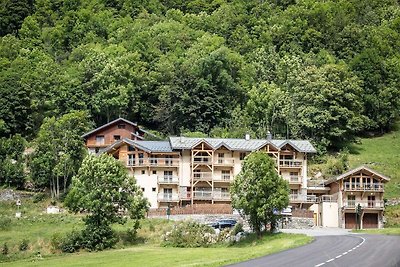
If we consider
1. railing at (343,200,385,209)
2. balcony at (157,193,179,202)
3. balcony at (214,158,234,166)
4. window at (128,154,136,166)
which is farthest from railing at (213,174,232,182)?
railing at (343,200,385,209)

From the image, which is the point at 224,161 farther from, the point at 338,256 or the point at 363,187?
the point at 338,256

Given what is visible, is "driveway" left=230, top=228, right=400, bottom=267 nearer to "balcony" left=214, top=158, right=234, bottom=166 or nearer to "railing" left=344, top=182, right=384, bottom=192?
"railing" left=344, top=182, right=384, bottom=192

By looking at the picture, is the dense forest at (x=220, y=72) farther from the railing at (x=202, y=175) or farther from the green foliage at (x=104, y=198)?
the green foliage at (x=104, y=198)

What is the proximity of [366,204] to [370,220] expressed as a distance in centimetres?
179

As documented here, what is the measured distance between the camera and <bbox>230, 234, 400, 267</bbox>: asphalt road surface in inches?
1070

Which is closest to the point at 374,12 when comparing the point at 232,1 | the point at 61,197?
the point at 232,1

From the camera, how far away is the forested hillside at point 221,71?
8619cm

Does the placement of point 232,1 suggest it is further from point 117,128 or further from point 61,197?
point 61,197

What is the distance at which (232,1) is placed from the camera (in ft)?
439

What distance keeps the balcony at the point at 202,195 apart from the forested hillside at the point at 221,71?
13192 millimetres

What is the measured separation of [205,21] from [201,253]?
85432 millimetres

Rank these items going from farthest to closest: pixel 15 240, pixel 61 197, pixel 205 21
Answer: pixel 205 21 → pixel 61 197 → pixel 15 240

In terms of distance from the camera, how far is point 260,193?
4775cm

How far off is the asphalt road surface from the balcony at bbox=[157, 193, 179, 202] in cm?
3487
